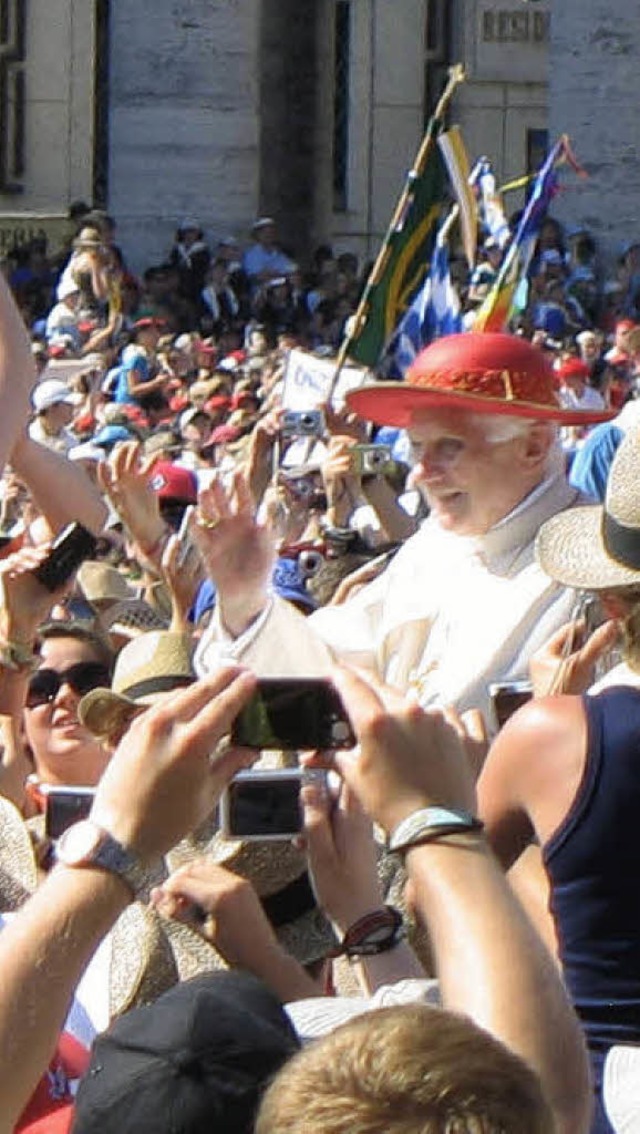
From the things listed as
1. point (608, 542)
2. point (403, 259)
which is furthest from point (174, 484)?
point (608, 542)

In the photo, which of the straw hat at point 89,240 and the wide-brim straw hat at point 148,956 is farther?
the straw hat at point 89,240

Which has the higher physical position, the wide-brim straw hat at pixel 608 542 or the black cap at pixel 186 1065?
the wide-brim straw hat at pixel 608 542

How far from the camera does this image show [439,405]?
533 centimetres

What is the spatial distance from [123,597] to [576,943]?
159 inches

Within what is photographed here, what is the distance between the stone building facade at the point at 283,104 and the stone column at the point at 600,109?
0.06ft

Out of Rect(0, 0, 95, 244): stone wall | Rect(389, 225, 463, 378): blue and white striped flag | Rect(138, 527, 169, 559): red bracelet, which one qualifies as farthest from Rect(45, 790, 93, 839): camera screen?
Rect(0, 0, 95, 244): stone wall

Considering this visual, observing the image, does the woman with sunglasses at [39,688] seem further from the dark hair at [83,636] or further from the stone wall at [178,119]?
the stone wall at [178,119]

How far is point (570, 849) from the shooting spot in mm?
3480

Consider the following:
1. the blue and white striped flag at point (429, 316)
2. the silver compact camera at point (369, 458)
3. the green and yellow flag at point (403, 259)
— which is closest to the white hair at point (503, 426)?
the silver compact camera at point (369, 458)

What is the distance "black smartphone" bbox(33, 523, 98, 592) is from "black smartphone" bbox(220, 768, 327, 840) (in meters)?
1.39

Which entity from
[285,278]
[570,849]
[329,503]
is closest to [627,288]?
[285,278]

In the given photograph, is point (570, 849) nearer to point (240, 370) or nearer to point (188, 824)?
point (188, 824)

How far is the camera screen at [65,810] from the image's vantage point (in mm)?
3834

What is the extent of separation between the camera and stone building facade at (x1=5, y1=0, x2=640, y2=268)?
83.6 ft
